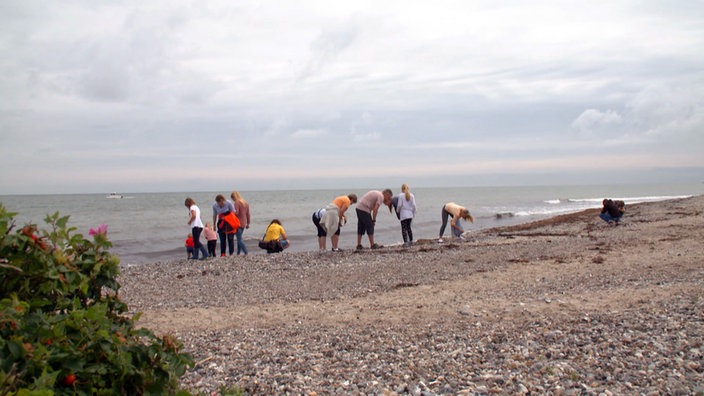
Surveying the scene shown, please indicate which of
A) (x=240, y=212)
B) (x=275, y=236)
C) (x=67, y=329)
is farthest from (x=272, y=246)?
(x=67, y=329)

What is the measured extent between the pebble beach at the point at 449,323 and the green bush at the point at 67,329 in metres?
0.75

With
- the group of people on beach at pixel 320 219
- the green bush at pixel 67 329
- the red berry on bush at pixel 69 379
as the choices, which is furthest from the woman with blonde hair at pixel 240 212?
the red berry on bush at pixel 69 379

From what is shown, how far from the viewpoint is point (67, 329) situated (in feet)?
7.18

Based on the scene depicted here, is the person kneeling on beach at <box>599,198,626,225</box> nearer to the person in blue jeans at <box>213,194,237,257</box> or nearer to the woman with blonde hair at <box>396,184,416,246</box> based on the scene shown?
the woman with blonde hair at <box>396,184,416,246</box>

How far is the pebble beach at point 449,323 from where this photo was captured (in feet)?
15.1

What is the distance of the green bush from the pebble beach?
75 cm

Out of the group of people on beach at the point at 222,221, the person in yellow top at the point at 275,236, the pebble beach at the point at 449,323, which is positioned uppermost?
the group of people on beach at the point at 222,221

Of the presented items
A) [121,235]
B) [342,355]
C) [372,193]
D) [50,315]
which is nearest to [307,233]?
[121,235]

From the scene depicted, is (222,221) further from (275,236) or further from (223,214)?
(275,236)

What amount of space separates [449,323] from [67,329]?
191 inches

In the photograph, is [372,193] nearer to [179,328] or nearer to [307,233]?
[179,328]

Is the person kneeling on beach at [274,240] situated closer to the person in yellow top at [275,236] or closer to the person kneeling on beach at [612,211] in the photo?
the person in yellow top at [275,236]

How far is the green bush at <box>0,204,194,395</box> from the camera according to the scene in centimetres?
196

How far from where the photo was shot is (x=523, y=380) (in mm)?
4484
